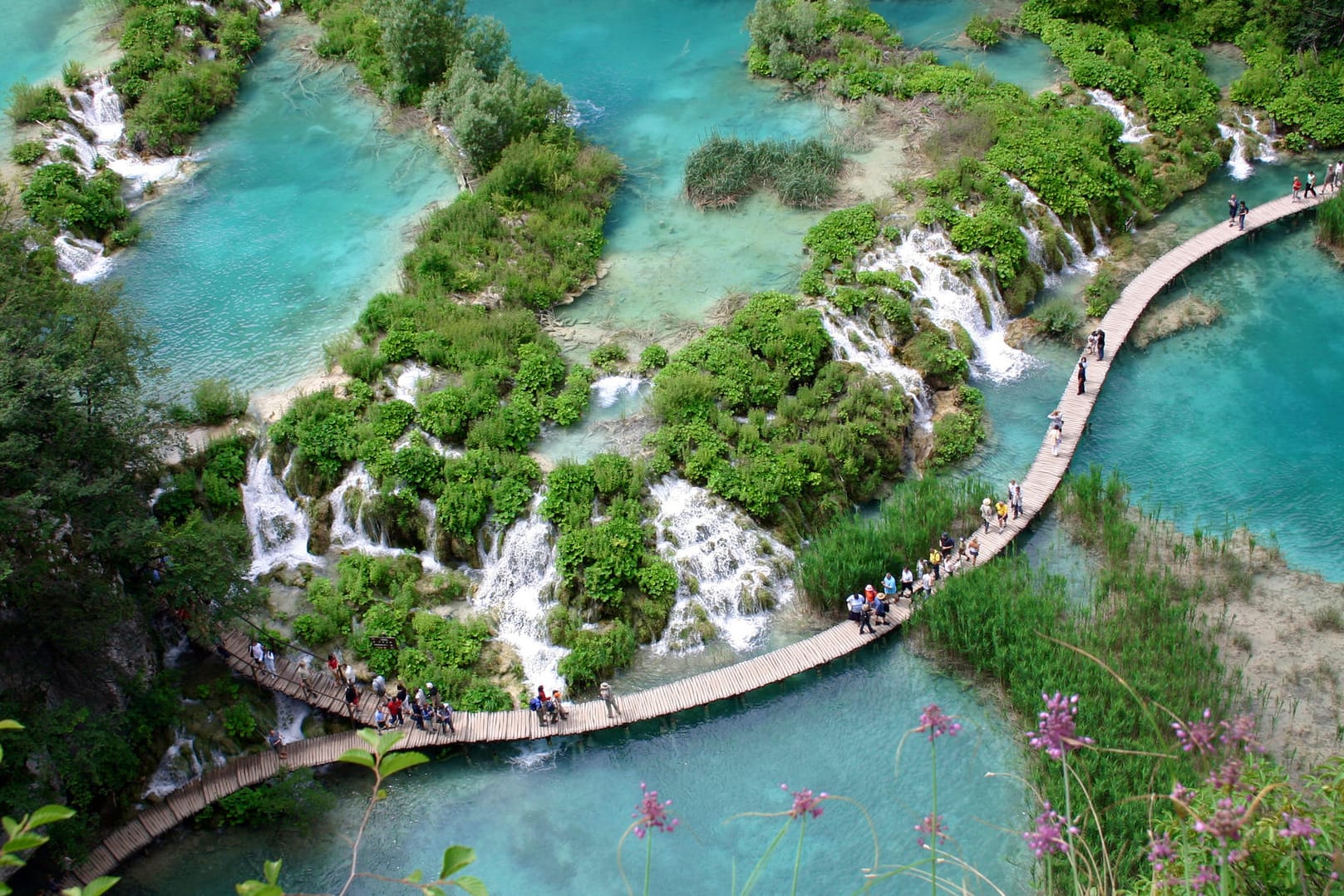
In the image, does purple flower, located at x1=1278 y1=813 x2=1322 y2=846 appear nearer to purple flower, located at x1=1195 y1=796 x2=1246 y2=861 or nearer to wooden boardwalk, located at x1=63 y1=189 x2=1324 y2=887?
purple flower, located at x1=1195 y1=796 x2=1246 y2=861

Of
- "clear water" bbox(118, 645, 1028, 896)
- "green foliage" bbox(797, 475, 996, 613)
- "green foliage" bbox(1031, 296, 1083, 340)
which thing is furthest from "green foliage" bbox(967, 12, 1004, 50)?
"clear water" bbox(118, 645, 1028, 896)

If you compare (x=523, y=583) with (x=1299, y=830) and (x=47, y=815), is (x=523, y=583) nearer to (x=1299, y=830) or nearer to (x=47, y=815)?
(x=1299, y=830)

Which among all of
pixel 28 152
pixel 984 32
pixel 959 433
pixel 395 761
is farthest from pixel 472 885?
pixel 984 32

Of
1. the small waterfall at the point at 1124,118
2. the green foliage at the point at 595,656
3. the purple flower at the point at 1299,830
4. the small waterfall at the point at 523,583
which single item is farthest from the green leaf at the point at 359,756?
the small waterfall at the point at 1124,118

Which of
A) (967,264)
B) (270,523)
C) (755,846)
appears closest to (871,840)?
(755,846)

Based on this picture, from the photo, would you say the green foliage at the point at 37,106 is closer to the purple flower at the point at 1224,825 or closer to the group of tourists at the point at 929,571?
the group of tourists at the point at 929,571

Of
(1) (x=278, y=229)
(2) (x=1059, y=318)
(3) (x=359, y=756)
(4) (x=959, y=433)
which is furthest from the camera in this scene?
(1) (x=278, y=229)
